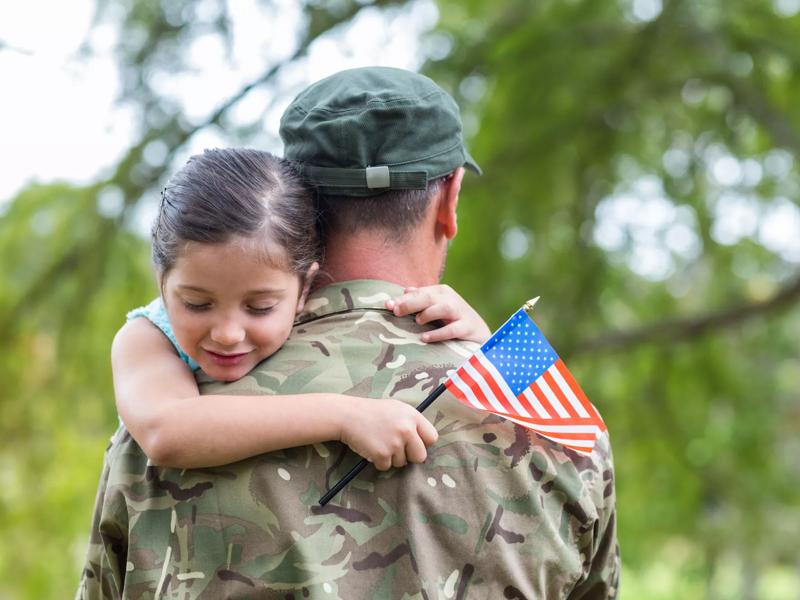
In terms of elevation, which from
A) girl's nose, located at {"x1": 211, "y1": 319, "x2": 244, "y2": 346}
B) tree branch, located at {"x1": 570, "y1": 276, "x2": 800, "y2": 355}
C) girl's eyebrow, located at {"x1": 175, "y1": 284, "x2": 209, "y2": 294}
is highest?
girl's eyebrow, located at {"x1": 175, "y1": 284, "x2": 209, "y2": 294}

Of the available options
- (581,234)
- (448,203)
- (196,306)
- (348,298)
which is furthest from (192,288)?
(581,234)

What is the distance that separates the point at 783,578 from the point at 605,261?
17.7 m

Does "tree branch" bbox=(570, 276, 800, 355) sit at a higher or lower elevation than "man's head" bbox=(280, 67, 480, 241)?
lower

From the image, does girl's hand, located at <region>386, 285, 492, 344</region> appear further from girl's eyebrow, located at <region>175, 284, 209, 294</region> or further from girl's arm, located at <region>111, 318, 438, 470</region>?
girl's eyebrow, located at <region>175, 284, 209, 294</region>

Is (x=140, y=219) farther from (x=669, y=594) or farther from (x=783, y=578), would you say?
(x=783, y=578)

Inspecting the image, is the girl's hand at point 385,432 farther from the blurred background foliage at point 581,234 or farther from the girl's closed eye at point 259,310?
the blurred background foliage at point 581,234

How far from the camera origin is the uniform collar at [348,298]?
1993 mm

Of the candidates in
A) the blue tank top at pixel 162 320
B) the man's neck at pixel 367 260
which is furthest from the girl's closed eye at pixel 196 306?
the man's neck at pixel 367 260

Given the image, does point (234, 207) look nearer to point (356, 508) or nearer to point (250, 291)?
point (250, 291)

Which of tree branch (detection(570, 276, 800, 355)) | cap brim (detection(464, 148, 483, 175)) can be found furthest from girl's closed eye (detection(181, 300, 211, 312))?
tree branch (detection(570, 276, 800, 355))

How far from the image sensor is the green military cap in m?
2.04

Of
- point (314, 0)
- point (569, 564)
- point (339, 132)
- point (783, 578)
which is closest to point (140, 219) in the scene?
point (314, 0)

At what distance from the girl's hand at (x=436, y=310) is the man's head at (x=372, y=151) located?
140 millimetres

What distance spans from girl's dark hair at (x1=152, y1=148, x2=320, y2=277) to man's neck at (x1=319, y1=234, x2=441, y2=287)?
0.21 feet
